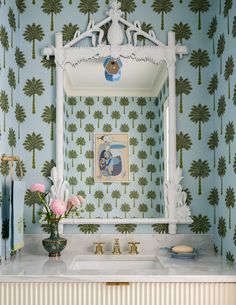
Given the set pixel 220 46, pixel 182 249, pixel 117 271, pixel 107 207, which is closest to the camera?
pixel 117 271

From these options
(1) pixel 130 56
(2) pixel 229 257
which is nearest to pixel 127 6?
(1) pixel 130 56

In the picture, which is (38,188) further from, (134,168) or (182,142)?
(182,142)

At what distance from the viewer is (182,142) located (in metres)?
3.11

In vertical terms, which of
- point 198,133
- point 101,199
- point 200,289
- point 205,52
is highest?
point 205,52

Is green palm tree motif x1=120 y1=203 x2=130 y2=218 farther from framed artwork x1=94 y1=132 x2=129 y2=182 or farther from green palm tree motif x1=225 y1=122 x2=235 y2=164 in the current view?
green palm tree motif x1=225 y1=122 x2=235 y2=164

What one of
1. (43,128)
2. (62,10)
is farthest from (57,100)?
(62,10)

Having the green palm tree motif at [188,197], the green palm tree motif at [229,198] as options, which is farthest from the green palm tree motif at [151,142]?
the green palm tree motif at [229,198]

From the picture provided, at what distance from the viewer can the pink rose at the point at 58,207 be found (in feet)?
9.31

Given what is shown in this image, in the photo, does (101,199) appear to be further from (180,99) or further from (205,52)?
(205,52)

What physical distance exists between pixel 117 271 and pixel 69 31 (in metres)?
1.53

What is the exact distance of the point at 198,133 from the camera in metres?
3.12

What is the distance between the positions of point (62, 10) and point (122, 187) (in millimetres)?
1168

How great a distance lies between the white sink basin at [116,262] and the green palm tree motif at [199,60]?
1.13m

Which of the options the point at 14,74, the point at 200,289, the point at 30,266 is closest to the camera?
the point at 200,289
